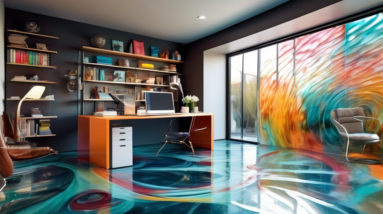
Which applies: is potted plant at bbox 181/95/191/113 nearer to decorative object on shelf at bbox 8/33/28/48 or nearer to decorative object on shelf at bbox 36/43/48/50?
decorative object on shelf at bbox 36/43/48/50

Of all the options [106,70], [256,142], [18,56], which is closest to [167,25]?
[106,70]

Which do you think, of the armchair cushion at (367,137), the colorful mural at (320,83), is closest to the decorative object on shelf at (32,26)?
the colorful mural at (320,83)

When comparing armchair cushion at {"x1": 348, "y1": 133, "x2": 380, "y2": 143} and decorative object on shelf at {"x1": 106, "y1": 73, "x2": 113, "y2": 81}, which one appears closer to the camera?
armchair cushion at {"x1": 348, "y1": 133, "x2": 380, "y2": 143}

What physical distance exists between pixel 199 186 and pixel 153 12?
3.42 metres

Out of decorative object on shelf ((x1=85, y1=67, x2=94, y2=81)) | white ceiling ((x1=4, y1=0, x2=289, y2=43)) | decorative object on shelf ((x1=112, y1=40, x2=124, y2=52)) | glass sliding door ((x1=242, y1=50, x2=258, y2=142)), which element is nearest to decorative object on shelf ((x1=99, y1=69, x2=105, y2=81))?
decorative object on shelf ((x1=85, y1=67, x2=94, y2=81))

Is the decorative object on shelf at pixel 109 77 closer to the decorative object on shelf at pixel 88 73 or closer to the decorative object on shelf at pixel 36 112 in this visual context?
the decorative object on shelf at pixel 88 73

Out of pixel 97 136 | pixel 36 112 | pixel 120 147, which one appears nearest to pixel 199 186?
pixel 120 147

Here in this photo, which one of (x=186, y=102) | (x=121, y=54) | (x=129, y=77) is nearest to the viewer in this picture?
(x=186, y=102)

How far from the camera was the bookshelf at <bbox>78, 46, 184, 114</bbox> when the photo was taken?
16.6 ft

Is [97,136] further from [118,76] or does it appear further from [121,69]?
[121,69]

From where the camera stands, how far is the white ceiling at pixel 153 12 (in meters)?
4.13

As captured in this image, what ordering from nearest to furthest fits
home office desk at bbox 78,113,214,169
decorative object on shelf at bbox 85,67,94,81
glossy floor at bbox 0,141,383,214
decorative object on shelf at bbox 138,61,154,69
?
1. glossy floor at bbox 0,141,383,214
2. home office desk at bbox 78,113,214,169
3. decorative object on shelf at bbox 85,67,94,81
4. decorative object on shelf at bbox 138,61,154,69

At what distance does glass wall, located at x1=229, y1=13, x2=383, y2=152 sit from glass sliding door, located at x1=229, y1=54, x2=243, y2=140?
0.09 feet

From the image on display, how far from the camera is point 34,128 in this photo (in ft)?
14.3
